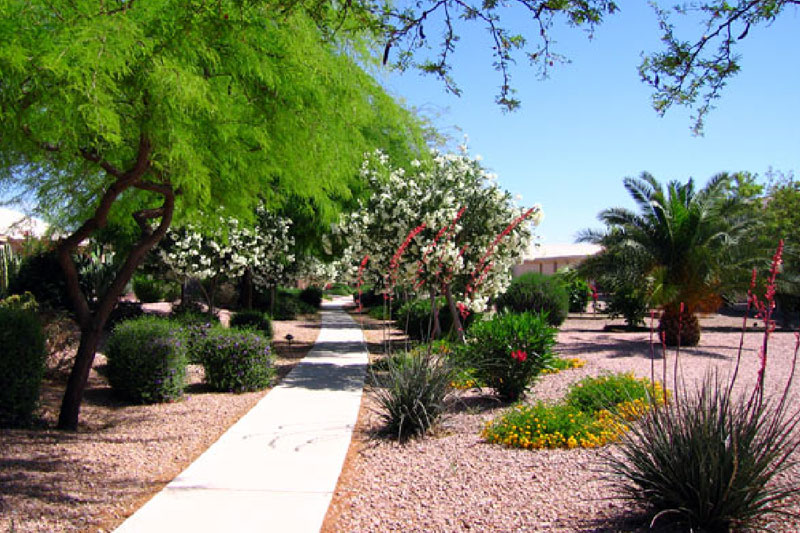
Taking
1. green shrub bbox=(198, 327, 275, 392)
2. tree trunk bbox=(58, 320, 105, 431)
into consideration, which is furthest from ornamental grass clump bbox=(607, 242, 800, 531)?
green shrub bbox=(198, 327, 275, 392)

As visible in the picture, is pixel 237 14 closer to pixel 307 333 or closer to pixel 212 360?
pixel 212 360

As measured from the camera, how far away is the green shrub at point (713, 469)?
156 inches

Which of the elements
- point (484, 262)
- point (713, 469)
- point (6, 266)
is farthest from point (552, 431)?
point (6, 266)

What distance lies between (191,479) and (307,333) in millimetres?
15201

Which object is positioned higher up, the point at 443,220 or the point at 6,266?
the point at 443,220

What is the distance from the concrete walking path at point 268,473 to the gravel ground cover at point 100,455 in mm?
243

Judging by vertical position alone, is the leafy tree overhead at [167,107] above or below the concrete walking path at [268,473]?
above

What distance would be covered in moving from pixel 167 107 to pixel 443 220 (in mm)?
7215

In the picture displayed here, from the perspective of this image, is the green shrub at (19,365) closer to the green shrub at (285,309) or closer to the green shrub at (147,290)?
the green shrub at (285,309)

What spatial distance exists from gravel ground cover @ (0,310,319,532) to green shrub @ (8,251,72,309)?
253 inches

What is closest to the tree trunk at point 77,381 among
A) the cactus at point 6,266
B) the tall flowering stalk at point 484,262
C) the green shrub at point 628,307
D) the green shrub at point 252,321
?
the tall flowering stalk at point 484,262

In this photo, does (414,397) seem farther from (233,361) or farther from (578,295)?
(578,295)

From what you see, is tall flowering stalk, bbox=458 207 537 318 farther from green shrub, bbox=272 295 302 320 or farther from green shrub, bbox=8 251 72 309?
green shrub, bbox=272 295 302 320

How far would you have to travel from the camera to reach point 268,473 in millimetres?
5809
